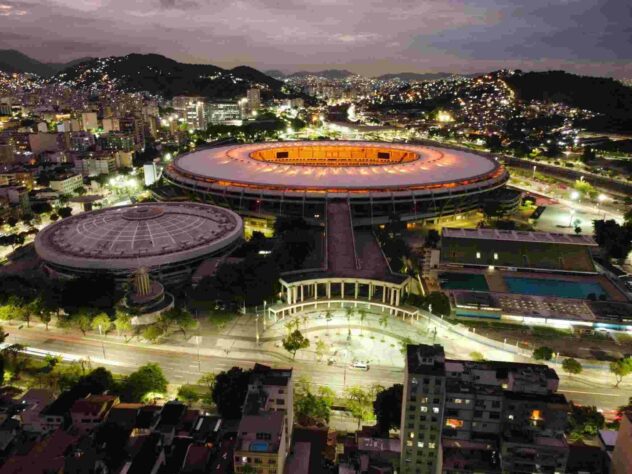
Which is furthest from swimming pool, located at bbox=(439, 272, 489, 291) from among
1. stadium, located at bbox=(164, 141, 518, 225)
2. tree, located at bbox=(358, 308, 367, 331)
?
stadium, located at bbox=(164, 141, 518, 225)

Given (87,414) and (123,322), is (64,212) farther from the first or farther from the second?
(87,414)

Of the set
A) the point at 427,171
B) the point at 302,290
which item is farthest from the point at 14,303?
the point at 427,171

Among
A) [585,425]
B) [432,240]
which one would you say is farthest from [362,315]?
[432,240]

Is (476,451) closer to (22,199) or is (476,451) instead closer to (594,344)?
(594,344)

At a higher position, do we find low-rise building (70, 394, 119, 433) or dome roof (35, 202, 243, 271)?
dome roof (35, 202, 243, 271)

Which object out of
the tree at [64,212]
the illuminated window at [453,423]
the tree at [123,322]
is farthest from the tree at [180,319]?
the tree at [64,212]

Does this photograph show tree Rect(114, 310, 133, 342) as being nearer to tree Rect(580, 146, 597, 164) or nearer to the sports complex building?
the sports complex building
